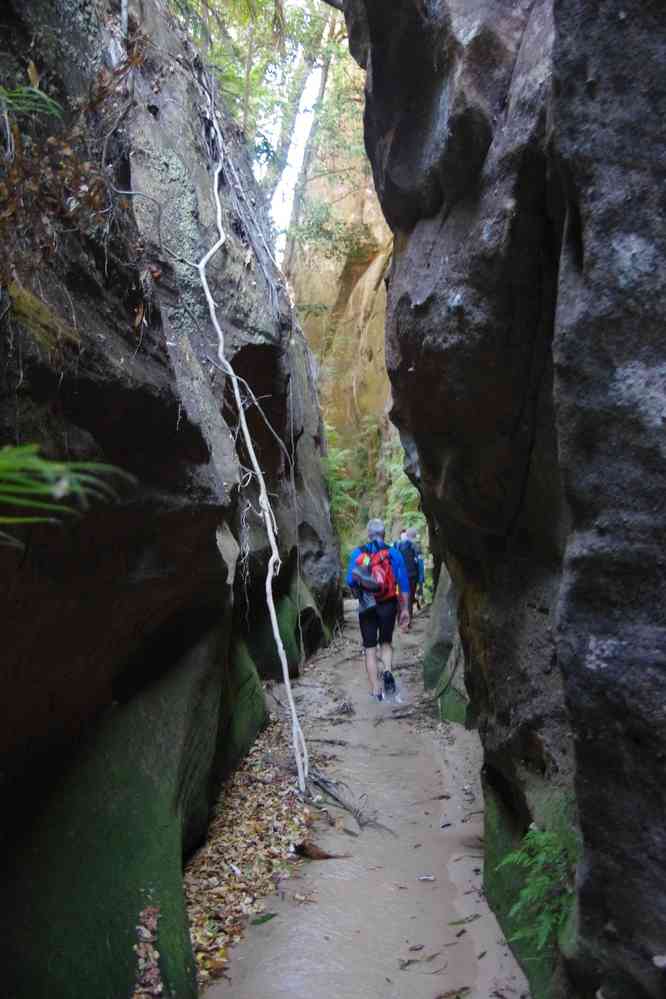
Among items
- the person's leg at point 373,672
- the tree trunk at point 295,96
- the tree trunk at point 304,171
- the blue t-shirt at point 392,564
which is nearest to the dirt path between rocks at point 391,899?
the person's leg at point 373,672

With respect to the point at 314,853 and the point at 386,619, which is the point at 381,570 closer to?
the point at 386,619

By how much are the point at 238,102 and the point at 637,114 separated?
13047 mm

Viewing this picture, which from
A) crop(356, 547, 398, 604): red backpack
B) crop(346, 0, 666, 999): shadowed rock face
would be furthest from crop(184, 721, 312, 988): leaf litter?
crop(356, 547, 398, 604): red backpack

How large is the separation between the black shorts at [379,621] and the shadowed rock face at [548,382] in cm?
254

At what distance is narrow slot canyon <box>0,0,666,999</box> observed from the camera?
2.77 meters

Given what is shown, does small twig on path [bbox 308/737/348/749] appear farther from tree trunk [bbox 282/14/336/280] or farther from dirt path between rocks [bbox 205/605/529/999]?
tree trunk [bbox 282/14/336/280]

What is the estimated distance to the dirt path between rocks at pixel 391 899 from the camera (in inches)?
162

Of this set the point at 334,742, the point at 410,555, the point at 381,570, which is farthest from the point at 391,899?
the point at 410,555

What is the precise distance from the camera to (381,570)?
9219 mm

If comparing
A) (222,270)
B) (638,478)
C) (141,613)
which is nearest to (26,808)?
(141,613)

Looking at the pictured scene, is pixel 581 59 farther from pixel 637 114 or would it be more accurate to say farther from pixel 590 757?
pixel 590 757

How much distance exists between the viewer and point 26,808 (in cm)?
417

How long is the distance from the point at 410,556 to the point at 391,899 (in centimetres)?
856

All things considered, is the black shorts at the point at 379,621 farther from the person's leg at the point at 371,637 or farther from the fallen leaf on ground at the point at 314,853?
the fallen leaf on ground at the point at 314,853
